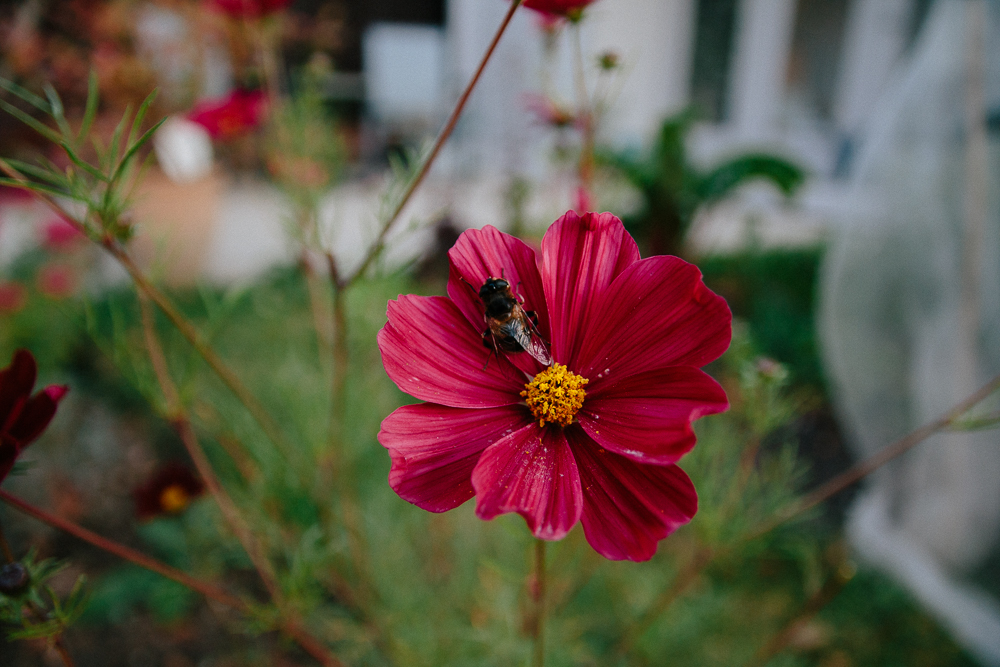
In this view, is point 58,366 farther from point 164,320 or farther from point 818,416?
point 818,416

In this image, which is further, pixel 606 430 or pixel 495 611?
pixel 495 611

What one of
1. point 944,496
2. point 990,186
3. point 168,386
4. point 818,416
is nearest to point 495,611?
point 168,386

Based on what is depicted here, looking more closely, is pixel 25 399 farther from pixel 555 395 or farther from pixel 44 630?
pixel 555 395

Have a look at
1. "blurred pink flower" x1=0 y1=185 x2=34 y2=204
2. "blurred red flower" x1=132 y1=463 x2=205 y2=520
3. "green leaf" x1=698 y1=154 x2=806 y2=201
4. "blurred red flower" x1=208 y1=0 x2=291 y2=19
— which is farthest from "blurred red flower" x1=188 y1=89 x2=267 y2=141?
"green leaf" x1=698 y1=154 x2=806 y2=201

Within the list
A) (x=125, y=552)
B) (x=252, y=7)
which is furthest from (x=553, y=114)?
(x=125, y=552)

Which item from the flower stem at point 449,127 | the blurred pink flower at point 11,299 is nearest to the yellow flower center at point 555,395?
the flower stem at point 449,127

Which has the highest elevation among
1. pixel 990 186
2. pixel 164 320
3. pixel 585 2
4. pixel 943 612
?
pixel 585 2

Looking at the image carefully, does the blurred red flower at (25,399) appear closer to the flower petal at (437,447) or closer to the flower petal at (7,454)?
the flower petal at (7,454)
